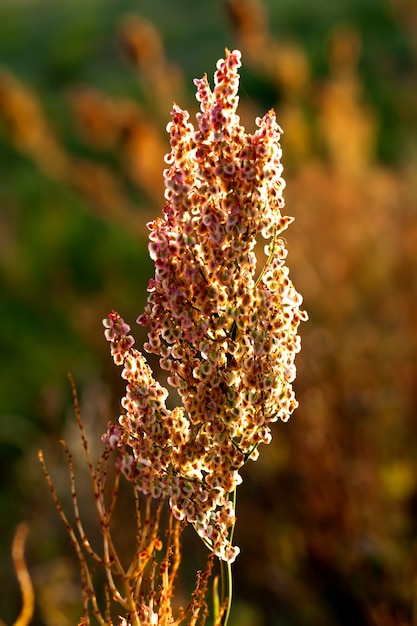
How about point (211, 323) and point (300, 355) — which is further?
point (300, 355)

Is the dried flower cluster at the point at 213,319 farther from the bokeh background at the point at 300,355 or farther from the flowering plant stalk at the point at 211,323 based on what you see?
the bokeh background at the point at 300,355

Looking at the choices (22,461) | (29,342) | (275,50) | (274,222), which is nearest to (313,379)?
(22,461)

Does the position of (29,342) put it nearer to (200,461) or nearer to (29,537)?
(29,537)

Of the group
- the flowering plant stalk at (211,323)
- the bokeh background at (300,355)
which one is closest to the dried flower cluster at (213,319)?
the flowering plant stalk at (211,323)

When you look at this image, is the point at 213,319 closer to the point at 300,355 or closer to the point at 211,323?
the point at 211,323

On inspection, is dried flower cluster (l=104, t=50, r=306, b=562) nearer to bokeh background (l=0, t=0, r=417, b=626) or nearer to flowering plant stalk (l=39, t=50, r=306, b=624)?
flowering plant stalk (l=39, t=50, r=306, b=624)

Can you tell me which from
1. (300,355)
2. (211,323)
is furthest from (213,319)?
(300,355)
